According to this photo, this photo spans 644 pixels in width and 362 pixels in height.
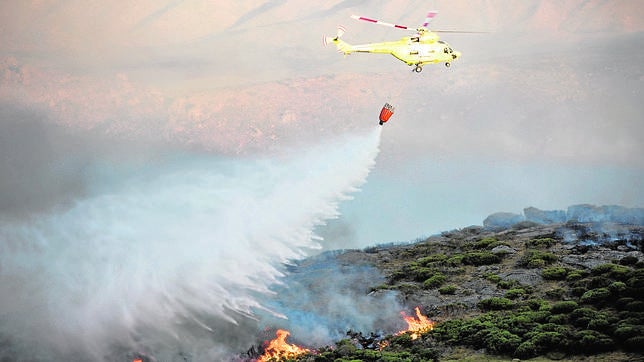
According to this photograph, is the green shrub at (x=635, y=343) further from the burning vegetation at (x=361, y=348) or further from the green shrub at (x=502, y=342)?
the burning vegetation at (x=361, y=348)

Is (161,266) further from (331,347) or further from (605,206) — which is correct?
(605,206)

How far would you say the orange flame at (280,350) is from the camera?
55.5 meters

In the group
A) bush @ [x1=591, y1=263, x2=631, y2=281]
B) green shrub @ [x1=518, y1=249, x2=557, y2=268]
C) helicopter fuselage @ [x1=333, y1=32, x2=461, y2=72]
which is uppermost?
helicopter fuselage @ [x1=333, y1=32, x2=461, y2=72]

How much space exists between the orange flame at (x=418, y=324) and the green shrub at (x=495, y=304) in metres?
6.31

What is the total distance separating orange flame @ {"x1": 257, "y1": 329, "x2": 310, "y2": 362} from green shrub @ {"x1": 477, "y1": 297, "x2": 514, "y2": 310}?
20.2 m

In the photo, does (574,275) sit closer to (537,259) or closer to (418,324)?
(537,259)

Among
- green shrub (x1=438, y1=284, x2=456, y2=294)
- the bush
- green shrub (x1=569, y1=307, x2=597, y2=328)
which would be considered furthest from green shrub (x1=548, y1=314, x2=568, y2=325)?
green shrub (x1=438, y1=284, x2=456, y2=294)

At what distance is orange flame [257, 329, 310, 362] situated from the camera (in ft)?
182

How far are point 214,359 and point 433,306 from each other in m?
25.4

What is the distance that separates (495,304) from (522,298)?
161 inches

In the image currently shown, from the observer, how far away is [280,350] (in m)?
56.7

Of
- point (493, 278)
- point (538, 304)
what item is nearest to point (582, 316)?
point (538, 304)

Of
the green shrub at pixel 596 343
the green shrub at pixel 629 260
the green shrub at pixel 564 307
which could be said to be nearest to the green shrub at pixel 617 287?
the green shrub at pixel 564 307

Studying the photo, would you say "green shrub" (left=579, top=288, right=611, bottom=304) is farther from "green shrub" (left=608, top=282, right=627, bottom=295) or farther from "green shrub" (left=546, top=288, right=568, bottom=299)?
"green shrub" (left=546, top=288, right=568, bottom=299)
